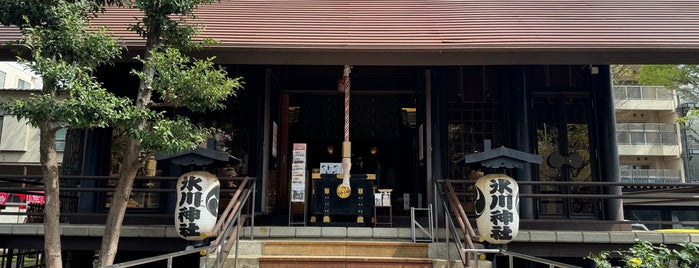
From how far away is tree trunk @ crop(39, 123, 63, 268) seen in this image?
4.89m

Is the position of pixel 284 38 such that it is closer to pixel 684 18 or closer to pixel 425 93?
pixel 425 93

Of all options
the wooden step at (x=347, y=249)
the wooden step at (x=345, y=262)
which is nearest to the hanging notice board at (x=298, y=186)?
the wooden step at (x=347, y=249)

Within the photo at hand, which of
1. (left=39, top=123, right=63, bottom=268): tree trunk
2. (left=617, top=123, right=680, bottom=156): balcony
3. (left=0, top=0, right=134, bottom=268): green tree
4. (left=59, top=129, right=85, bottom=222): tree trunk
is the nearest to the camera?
(left=0, top=0, right=134, bottom=268): green tree

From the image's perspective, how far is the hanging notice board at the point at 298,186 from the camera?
7.97m

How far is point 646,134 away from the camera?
27.0 m

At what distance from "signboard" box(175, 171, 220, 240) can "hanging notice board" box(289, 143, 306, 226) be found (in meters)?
2.23

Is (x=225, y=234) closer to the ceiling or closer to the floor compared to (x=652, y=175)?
closer to the floor

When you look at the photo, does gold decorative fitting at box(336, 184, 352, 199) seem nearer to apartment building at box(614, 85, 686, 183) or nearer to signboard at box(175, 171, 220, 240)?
signboard at box(175, 171, 220, 240)

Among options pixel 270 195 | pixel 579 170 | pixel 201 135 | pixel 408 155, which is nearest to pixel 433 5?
pixel 408 155

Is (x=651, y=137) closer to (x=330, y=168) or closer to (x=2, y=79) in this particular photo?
(x=330, y=168)

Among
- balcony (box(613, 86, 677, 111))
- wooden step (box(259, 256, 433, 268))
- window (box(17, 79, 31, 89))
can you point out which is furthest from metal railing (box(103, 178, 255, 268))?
window (box(17, 79, 31, 89))

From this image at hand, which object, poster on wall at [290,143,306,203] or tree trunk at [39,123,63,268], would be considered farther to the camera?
poster on wall at [290,143,306,203]

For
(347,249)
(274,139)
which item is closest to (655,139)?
(274,139)

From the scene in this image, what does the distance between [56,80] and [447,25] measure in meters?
5.53
